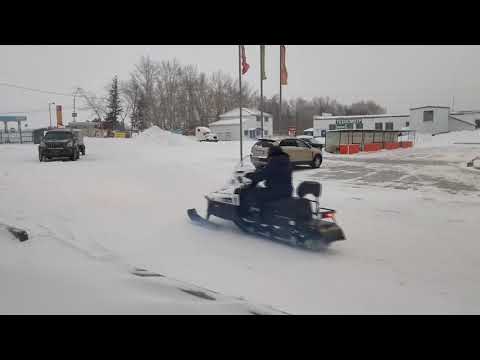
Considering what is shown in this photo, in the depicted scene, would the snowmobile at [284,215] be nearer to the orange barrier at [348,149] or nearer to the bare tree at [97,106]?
the orange barrier at [348,149]

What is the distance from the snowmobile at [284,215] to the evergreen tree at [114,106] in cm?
6250

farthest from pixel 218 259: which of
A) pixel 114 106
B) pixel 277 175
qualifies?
pixel 114 106

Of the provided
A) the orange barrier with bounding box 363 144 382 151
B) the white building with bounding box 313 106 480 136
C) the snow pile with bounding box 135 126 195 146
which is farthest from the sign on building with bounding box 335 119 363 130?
the snow pile with bounding box 135 126 195 146

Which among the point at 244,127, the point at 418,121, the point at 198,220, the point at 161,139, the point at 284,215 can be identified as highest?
the point at 418,121

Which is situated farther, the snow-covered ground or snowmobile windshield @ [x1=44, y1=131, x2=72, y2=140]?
snowmobile windshield @ [x1=44, y1=131, x2=72, y2=140]

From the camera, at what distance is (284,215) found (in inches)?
235

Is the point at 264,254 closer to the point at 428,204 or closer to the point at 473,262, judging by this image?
the point at 473,262

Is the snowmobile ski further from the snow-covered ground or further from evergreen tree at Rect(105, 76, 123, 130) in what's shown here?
evergreen tree at Rect(105, 76, 123, 130)

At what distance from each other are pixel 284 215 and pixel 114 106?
6526 centimetres

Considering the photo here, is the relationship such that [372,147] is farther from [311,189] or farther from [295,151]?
[311,189]

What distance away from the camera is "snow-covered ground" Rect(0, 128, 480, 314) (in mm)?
3977

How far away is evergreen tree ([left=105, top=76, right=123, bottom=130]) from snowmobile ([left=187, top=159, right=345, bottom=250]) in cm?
6250

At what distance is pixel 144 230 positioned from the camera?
6996 millimetres
